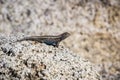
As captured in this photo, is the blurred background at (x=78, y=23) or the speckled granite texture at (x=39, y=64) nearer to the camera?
the speckled granite texture at (x=39, y=64)

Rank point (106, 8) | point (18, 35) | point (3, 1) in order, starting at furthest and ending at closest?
point (106, 8) < point (3, 1) < point (18, 35)

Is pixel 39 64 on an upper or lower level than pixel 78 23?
upper

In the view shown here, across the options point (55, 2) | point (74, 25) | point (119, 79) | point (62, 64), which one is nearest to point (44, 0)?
point (55, 2)

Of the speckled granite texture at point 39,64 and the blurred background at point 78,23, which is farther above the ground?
the speckled granite texture at point 39,64

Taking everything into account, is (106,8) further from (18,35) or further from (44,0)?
(18,35)
